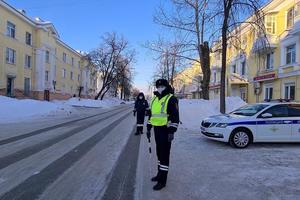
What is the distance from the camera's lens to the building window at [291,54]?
2914 centimetres

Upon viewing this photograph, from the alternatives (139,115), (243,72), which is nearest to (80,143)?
(139,115)

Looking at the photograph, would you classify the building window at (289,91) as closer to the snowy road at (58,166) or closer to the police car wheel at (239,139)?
the police car wheel at (239,139)

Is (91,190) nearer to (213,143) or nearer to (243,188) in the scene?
(243,188)

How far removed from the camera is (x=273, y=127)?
11562 millimetres

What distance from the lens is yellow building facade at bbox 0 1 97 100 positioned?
41.0m

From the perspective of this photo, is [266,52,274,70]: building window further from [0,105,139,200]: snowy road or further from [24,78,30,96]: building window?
[24,78,30,96]: building window

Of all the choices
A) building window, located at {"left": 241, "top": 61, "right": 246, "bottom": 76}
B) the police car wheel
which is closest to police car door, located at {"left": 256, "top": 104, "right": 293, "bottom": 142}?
the police car wheel

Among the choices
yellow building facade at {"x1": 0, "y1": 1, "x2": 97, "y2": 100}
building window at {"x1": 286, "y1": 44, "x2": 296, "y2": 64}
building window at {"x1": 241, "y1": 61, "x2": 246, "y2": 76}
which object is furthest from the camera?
building window at {"x1": 241, "y1": 61, "x2": 246, "y2": 76}

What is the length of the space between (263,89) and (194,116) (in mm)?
15636

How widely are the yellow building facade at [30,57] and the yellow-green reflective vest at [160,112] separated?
36.4m

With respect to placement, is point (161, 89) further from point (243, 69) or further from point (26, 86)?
point (26, 86)

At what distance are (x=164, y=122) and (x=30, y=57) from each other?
45.3 metres

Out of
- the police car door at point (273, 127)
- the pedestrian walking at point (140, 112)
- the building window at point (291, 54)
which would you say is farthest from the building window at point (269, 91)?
the police car door at point (273, 127)

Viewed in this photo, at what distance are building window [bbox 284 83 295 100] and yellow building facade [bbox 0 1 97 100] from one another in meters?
28.7
